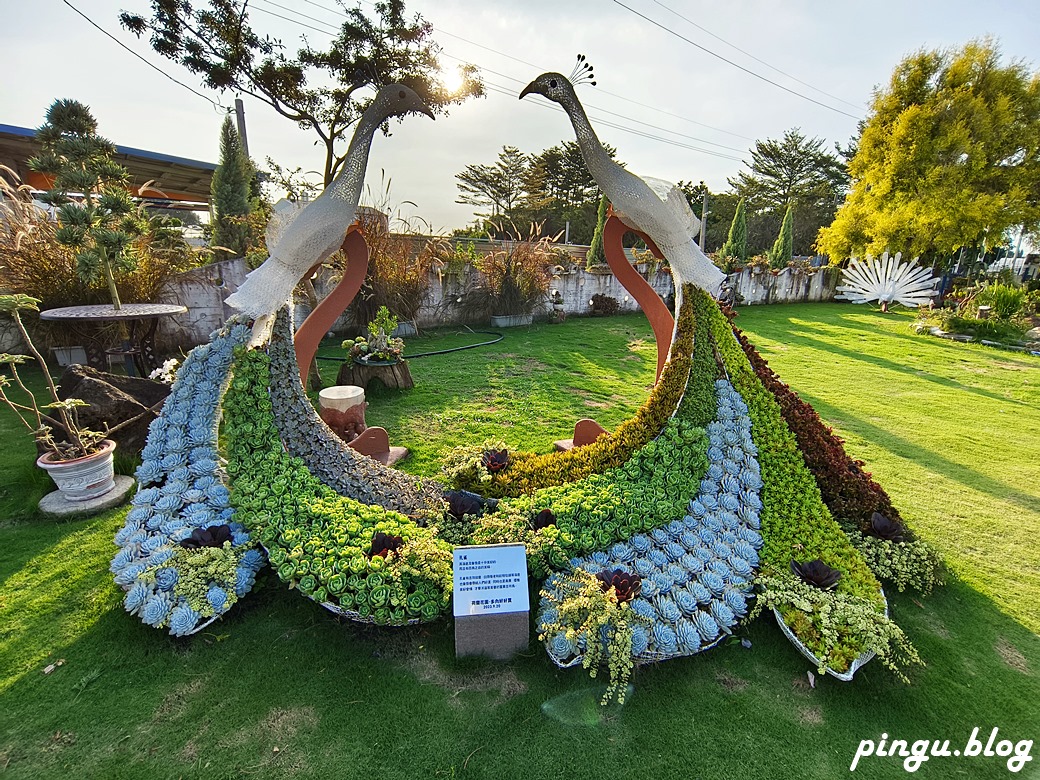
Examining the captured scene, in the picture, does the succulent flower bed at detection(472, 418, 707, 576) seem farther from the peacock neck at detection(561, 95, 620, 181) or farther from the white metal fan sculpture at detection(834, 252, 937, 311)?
the white metal fan sculpture at detection(834, 252, 937, 311)

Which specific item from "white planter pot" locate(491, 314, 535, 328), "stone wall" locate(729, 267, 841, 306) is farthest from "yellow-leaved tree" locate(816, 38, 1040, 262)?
"white planter pot" locate(491, 314, 535, 328)

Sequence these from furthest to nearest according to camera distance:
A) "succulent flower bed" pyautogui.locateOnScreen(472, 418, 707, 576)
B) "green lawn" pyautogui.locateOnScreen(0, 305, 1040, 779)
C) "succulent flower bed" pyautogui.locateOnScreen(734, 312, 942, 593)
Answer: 1. "succulent flower bed" pyautogui.locateOnScreen(734, 312, 942, 593)
2. "succulent flower bed" pyautogui.locateOnScreen(472, 418, 707, 576)
3. "green lawn" pyautogui.locateOnScreen(0, 305, 1040, 779)

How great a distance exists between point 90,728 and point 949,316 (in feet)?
48.2

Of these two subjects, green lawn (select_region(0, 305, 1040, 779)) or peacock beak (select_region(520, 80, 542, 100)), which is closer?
green lawn (select_region(0, 305, 1040, 779))

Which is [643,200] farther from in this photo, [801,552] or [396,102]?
[801,552]

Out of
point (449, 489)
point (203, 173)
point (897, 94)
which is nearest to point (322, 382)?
point (449, 489)

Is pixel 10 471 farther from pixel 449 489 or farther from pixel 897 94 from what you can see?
pixel 897 94

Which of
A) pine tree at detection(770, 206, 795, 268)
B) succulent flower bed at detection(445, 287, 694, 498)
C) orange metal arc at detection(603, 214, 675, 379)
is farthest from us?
pine tree at detection(770, 206, 795, 268)

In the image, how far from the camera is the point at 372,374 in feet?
19.9

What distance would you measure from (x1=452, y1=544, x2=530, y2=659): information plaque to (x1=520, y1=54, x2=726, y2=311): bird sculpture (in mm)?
2062

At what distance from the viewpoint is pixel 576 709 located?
1.99 metres

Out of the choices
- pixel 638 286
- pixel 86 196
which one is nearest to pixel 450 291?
pixel 86 196

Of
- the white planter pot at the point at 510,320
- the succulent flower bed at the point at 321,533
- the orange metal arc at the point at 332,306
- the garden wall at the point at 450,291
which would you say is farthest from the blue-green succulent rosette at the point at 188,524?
the white planter pot at the point at 510,320

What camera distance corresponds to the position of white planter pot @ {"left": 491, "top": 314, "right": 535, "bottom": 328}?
11.1 metres
